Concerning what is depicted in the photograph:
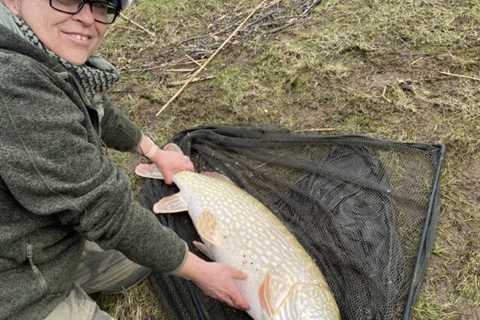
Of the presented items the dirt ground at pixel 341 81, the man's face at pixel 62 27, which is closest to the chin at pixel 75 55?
the man's face at pixel 62 27

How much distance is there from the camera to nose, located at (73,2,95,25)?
5.76 feet

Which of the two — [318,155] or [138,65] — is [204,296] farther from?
[138,65]

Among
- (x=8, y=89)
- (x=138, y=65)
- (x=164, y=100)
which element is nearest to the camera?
(x=8, y=89)

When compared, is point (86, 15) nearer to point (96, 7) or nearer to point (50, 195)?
point (96, 7)

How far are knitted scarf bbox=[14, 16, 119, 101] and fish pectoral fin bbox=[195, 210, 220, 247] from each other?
91 centimetres

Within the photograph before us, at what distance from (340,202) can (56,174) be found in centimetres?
165

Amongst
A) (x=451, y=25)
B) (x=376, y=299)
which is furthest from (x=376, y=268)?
(x=451, y=25)

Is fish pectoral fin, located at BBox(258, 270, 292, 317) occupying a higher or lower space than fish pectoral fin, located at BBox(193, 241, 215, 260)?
higher

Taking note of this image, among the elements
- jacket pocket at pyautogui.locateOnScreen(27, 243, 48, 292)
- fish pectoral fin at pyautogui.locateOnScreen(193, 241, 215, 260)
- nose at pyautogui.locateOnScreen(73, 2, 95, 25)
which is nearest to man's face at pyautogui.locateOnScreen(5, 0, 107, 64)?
nose at pyautogui.locateOnScreen(73, 2, 95, 25)

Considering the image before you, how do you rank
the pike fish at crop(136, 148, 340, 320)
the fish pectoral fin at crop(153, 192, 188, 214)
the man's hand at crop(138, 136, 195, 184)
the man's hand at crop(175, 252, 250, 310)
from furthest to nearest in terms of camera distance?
the man's hand at crop(138, 136, 195, 184), the fish pectoral fin at crop(153, 192, 188, 214), the pike fish at crop(136, 148, 340, 320), the man's hand at crop(175, 252, 250, 310)

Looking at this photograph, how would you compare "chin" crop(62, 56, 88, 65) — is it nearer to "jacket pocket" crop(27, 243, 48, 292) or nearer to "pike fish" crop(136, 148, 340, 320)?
"jacket pocket" crop(27, 243, 48, 292)

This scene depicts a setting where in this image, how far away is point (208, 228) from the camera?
2.64 metres

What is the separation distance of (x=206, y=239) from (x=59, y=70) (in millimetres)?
1230

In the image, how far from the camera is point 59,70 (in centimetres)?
173
